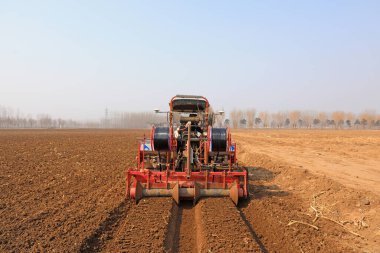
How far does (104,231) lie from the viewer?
6191 millimetres

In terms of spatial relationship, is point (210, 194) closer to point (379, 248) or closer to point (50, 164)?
point (379, 248)

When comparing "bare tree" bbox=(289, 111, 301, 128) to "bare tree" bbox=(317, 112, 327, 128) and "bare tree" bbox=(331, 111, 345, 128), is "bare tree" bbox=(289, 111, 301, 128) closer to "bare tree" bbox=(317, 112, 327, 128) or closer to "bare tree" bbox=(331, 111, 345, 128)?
"bare tree" bbox=(317, 112, 327, 128)

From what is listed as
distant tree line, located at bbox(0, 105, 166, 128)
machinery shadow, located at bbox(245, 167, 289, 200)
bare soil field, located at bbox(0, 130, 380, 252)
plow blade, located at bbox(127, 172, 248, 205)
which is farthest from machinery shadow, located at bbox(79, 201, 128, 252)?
distant tree line, located at bbox(0, 105, 166, 128)

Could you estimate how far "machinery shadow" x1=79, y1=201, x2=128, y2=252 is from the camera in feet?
17.9

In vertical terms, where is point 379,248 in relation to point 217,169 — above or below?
below

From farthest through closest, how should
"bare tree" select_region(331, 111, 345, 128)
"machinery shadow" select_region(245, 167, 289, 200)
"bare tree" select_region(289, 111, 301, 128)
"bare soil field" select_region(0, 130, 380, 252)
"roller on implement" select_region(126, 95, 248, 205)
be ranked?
"bare tree" select_region(289, 111, 301, 128) → "bare tree" select_region(331, 111, 345, 128) → "machinery shadow" select_region(245, 167, 289, 200) → "roller on implement" select_region(126, 95, 248, 205) → "bare soil field" select_region(0, 130, 380, 252)

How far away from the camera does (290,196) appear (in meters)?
9.66

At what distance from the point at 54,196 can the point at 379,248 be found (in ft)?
25.5

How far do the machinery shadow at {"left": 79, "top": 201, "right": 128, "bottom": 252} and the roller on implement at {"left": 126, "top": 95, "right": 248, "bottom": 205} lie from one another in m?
0.75

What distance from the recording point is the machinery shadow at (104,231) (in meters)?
5.44

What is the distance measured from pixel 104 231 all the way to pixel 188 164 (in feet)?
9.31

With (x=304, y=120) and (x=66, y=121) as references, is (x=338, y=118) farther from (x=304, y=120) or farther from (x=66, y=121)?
(x=66, y=121)

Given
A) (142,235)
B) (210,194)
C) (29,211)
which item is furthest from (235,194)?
(29,211)

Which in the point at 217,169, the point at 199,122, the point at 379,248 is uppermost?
the point at 199,122
